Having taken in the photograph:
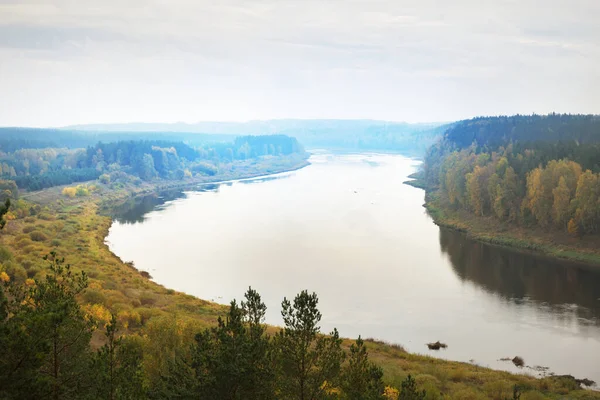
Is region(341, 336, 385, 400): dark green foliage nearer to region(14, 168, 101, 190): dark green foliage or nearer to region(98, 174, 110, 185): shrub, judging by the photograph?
region(14, 168, 101, 190): dark green foliage

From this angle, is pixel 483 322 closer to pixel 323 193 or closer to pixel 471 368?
pixel 471 368

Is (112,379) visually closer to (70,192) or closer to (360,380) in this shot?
(360,380)

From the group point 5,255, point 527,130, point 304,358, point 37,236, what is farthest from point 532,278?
point 527,130

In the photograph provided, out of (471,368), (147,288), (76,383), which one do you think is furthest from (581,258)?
(76,383)

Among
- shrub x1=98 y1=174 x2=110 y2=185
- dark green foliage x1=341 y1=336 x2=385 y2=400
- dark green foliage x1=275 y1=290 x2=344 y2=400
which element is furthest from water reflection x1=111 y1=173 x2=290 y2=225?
dark green foliage x1=341 y1=336 x2=385 y2=400

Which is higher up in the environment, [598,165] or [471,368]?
[598,165]
